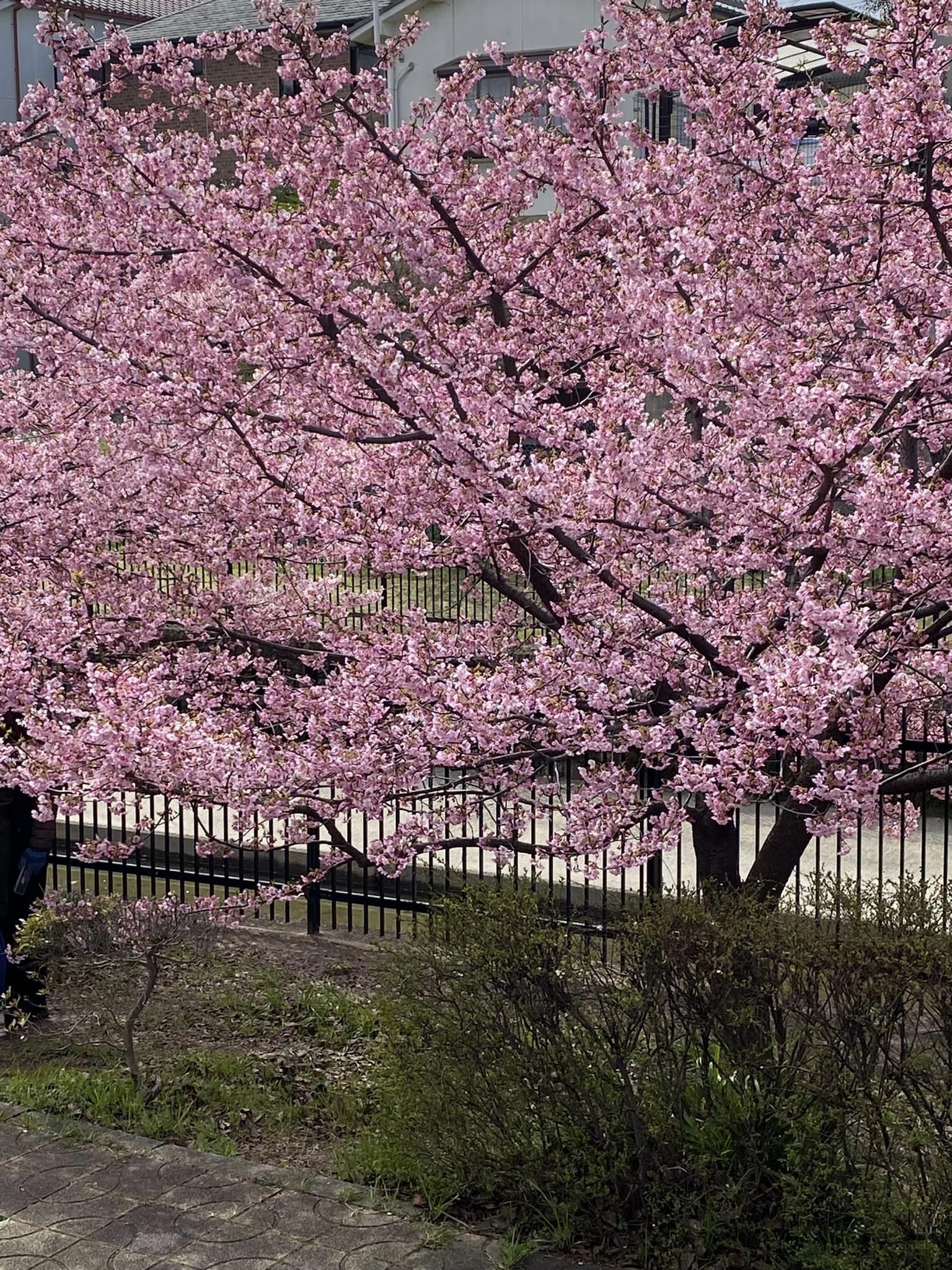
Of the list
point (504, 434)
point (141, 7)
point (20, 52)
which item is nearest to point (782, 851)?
point (504, 434)

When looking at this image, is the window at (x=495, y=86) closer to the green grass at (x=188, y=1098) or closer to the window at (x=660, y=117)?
the window at (x=660, y=117)

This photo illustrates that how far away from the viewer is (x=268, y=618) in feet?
25.3

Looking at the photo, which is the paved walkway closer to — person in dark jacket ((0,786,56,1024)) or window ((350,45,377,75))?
person in dark jacket ((0,786,56,1024))

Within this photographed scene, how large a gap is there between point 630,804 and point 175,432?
3.32 meters

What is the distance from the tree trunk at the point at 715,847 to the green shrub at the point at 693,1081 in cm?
127

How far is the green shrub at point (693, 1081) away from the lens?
4277 millimetres

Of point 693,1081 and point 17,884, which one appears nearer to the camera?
point 693,1081

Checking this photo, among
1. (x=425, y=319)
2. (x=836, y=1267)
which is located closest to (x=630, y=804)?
(x=836, y=1267)

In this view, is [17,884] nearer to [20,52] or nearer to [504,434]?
[504,434]

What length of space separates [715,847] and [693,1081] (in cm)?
158

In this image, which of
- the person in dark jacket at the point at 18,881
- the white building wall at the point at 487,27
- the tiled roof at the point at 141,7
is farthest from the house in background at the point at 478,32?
the person in dark jacket at the point at 18,881

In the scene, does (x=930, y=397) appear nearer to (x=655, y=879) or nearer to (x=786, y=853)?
(x=786, y=853)

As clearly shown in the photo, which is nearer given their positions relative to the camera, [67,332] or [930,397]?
[930,397]

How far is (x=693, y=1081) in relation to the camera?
491cm
